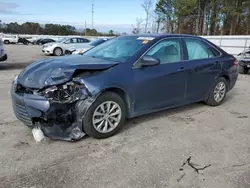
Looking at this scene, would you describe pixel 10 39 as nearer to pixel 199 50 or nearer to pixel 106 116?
pixel 199 50

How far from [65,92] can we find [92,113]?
0.48m

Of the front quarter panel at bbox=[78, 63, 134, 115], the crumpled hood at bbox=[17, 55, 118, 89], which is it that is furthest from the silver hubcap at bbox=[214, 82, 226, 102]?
the crumpled hood at bbox=[17, 55, 118, 89]

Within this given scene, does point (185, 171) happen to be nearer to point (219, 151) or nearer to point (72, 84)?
point (219, 151)

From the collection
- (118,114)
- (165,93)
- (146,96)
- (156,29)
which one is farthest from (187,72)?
(156,29)

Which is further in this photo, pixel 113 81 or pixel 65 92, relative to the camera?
pixel 113 81

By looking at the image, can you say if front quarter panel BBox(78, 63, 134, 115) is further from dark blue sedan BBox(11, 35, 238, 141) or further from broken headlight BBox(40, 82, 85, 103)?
broken headlight BBox(40, 82, 85, 103)

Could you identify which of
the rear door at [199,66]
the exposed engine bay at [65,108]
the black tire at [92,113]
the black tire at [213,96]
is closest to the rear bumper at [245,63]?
the black tire at [213,96]

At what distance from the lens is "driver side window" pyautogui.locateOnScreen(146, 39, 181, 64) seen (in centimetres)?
413

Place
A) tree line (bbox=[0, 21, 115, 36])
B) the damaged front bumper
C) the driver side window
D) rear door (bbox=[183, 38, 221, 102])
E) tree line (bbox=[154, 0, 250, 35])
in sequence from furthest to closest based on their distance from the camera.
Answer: tree line (bbox=[0, 21, 115, 36]) < tree line (bbox=[154, 0, 250, 35]) < rear door (bbox=[183, 38, 221, 102]) < the driver side window < the damaged front bumper

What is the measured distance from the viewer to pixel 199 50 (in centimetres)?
495

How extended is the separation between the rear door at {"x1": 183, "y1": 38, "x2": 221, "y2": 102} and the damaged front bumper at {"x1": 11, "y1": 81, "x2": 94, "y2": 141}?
2229 mm

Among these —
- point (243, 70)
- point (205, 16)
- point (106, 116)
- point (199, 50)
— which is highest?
point (205, 16)

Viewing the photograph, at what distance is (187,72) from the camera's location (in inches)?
177

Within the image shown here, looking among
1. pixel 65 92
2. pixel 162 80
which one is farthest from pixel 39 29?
pixel 65 92
